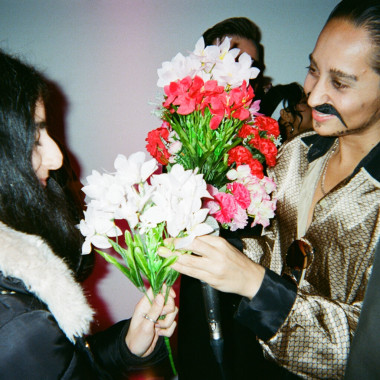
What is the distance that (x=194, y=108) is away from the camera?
76cm

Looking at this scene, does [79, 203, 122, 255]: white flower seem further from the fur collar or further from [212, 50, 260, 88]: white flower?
[212, 50, 260, 88]: white flower

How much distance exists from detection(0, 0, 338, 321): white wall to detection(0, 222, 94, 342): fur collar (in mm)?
1087

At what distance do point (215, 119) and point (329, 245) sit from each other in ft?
2.02

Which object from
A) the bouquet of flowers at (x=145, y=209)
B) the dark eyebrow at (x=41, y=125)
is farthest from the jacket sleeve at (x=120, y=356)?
the dark eyebrow at (x=41, y=125)

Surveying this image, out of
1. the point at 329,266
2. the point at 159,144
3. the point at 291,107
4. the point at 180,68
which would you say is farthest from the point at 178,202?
the point at 291,107

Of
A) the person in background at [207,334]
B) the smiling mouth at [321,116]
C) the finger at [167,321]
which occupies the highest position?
the smiling mouth at [321,116]

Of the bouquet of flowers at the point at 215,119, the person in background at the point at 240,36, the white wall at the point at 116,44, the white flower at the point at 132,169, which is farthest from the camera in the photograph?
the person in background at the point at 240,36

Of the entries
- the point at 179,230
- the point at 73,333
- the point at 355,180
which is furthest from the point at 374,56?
the point at 73,333

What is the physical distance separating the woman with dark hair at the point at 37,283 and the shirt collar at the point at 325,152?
0.80m

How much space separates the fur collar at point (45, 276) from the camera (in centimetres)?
61

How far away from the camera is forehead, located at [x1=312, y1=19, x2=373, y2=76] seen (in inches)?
31.4

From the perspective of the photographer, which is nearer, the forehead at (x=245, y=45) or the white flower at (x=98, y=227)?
the white flower at (x=98, y=227)

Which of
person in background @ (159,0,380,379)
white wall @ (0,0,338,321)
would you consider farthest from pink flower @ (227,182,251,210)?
white wall @ (0,0,338,321)

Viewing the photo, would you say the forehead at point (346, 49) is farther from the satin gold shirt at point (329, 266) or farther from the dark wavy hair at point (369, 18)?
the satin gold shirt at point (329, 266)
